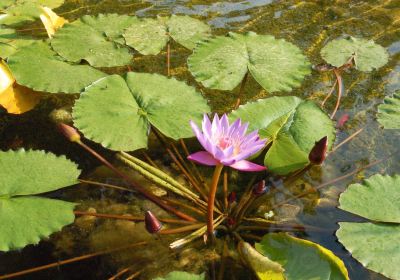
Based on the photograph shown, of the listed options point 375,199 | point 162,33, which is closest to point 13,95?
point 162,33

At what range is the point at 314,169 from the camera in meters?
2.20

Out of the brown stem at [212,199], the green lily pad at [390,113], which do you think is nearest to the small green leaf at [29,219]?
the brown stem at [212,199]

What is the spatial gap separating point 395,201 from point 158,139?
1107 mm

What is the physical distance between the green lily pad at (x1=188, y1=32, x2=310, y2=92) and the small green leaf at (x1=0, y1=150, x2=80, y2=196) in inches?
30.1

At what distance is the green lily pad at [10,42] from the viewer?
8.34 ft

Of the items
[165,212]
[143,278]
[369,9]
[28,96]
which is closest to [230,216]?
[165,212]

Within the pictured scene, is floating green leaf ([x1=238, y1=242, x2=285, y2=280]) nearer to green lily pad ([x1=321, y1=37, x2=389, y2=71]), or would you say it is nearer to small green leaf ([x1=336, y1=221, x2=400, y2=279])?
small green leaf ([x1=336, y1=221, x2=400, y2=279])

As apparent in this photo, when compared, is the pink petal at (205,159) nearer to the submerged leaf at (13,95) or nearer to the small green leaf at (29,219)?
the small green leaf at (29,219)

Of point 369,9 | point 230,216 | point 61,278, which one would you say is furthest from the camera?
point 369,9

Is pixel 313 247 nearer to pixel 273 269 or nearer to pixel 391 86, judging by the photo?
pixel 273 269

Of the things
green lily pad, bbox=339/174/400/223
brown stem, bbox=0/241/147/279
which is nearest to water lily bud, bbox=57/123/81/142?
brown stem, bbox=0/241/147/279

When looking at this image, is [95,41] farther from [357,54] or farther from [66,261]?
[357,54]

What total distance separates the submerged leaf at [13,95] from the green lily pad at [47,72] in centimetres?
9

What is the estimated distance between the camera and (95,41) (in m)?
→ 2.55
